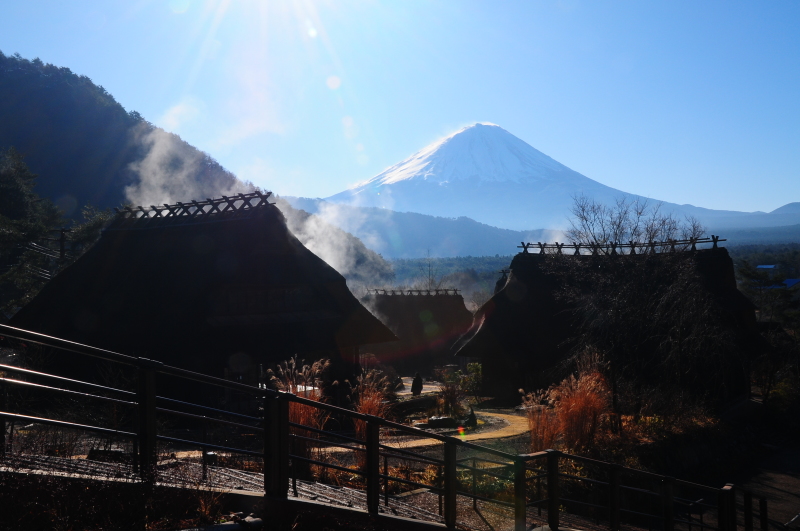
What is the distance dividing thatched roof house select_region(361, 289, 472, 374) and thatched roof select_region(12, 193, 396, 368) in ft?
72.5

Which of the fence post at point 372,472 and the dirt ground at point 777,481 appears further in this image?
the dirt ground at point 777,481

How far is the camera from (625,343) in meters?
16.8

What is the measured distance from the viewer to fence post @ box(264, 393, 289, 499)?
4734 mm

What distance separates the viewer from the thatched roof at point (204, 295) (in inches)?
640

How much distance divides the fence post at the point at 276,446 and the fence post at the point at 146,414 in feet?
2.60

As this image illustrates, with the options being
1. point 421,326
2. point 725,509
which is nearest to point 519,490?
point 725,509

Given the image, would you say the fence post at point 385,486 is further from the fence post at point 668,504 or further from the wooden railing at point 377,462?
the fence post at point 668,504

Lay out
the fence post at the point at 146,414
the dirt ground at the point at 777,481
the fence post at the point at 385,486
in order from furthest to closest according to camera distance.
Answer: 1. the dirt ground at the point at 777,481
2. the fence post at the point at 385,486
3. the fence post at the point at 146,414

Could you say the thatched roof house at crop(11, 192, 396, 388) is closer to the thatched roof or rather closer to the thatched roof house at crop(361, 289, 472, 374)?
the thatched roof

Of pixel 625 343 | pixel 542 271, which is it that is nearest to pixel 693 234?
pixel 542 271

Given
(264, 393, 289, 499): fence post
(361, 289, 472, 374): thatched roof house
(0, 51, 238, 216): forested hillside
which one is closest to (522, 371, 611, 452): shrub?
(264, 393, 289, 499): fence post

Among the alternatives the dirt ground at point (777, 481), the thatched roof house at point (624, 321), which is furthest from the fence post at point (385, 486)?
the thatched roof house at point (624, 321)

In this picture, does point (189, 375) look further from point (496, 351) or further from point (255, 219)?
point (496, 351)

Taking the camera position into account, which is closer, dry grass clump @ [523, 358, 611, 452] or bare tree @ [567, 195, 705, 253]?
dry grass clump @ [523, 358, 611, 452]
